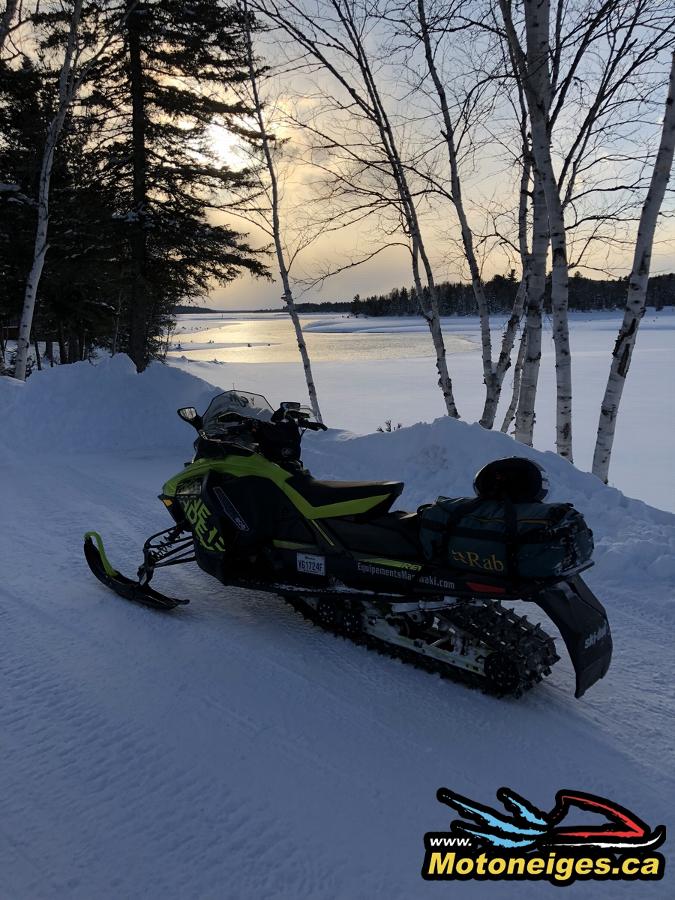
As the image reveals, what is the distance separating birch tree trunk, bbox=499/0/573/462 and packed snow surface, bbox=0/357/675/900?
2684 millimetres

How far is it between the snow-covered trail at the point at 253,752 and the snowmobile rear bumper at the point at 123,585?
0.27 feet

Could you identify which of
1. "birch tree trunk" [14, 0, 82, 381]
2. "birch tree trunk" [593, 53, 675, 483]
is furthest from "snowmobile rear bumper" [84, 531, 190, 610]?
"birch tree trunk" [14, 0, 82, 381]

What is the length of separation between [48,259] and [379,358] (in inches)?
742

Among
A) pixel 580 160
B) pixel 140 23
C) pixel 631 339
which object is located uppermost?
pixel 140 23

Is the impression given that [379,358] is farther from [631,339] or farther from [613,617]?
[613,617]

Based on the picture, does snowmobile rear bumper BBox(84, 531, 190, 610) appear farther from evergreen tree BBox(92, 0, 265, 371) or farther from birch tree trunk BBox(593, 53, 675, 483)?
evergreen tree BBox(92, 0, 265, 371)

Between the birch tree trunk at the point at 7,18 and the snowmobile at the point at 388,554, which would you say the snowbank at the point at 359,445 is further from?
the birch tree trunk at the point at 7,18

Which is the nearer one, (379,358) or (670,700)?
(670,700)

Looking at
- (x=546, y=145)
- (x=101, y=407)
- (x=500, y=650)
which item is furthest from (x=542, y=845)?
(x=101, y=407)

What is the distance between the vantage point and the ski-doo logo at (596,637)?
2.54m

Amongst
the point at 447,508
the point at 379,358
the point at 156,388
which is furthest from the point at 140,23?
the point at 379,358

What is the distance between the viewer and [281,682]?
2.87 metres

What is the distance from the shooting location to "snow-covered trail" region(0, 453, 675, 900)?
188cm

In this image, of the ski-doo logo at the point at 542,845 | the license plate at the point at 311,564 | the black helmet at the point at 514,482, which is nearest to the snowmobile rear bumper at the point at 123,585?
the license plate at the point at 311,564
